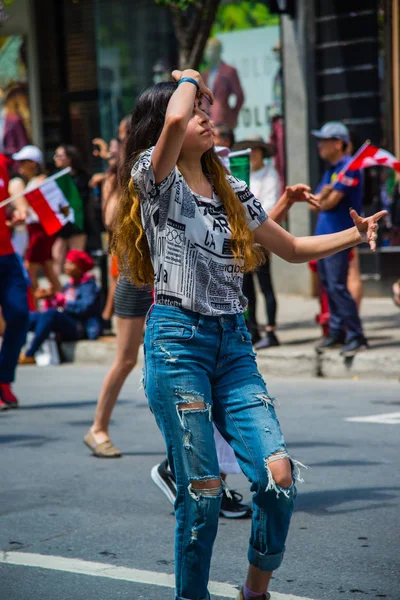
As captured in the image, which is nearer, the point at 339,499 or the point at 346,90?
the point at 339,499

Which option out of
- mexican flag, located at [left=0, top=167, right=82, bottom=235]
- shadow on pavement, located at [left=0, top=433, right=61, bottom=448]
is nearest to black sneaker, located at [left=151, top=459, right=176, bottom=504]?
shadow on pavement, located at [left=0, top=433, right=61, bottom=448]

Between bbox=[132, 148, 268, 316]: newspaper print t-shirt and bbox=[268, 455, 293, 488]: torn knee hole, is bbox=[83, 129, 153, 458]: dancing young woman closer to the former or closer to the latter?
bbox=[132, 148, 268, 316]: newspaper print t-shirt

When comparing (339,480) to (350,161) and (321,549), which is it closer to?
(321,549)

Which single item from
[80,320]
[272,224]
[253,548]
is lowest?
[80,320]

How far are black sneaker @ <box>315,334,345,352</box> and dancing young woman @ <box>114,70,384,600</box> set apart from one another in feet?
19.0

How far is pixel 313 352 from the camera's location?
9.27 m

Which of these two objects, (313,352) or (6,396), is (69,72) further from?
(6,396)

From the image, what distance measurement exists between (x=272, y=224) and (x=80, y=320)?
24.3 ft

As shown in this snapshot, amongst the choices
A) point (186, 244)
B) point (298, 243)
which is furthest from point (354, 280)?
point (186, 244)

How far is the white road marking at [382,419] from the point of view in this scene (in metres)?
6.96

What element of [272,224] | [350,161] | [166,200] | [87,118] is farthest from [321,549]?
[87,118]

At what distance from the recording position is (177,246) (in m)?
3.43

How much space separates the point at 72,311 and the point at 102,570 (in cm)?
674

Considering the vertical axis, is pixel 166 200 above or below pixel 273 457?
above
